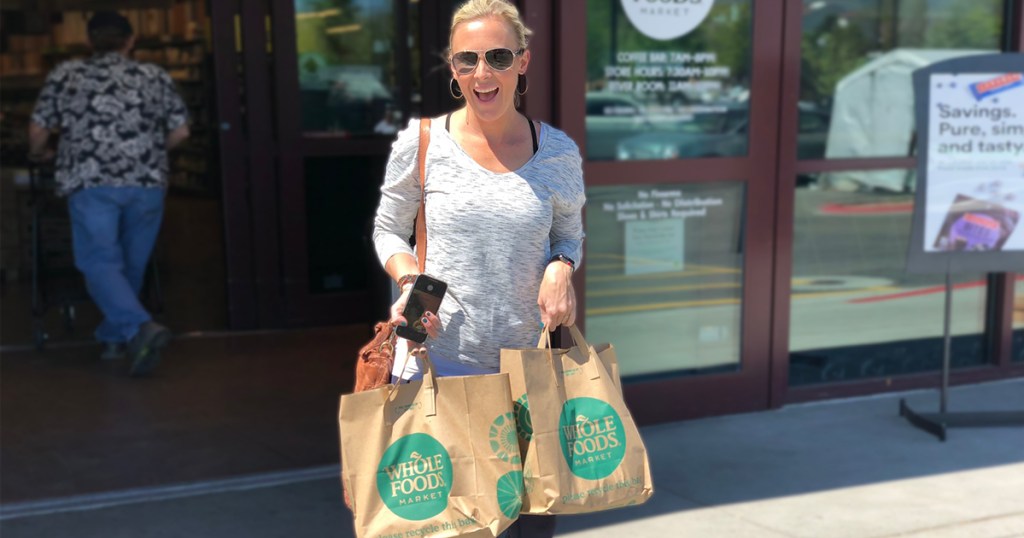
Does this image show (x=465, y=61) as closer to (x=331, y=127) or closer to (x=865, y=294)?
(x=865, y=294)

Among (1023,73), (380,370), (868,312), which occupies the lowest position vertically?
(868,312)

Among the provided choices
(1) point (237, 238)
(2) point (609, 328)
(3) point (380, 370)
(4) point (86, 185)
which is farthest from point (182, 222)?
(3) point (380, 370)

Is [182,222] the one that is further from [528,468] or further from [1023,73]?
[528,468]

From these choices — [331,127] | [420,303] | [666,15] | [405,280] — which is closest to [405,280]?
[405,280]

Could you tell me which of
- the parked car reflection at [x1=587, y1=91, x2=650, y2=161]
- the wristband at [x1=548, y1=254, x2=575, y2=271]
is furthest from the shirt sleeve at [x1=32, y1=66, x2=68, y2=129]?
the wristband at [x1=548, y1=254, x2=575, y2=271]

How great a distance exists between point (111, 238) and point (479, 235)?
Answer: 3810 millimetres

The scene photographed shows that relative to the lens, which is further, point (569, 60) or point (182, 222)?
point (182, 222)

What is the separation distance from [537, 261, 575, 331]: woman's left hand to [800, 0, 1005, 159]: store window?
9.74ft

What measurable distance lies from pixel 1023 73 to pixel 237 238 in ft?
14.2

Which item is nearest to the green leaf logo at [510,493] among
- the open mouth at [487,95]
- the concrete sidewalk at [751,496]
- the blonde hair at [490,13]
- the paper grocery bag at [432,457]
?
the paper grocery bag at [432,457]

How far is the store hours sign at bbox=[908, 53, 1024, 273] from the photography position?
509cm

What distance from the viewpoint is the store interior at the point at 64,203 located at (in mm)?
7105

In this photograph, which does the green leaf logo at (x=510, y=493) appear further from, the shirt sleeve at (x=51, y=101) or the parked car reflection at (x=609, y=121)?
the shirt sleeve at (x=51, y=101)

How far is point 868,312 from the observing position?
588cm
